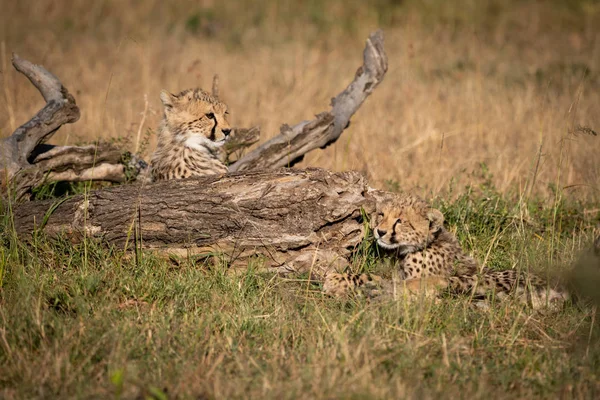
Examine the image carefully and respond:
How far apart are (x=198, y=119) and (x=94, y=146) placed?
0.79m

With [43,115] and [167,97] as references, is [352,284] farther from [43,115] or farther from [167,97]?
[43,115]

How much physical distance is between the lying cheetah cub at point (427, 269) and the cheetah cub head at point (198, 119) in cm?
153

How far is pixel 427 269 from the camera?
13.9ft

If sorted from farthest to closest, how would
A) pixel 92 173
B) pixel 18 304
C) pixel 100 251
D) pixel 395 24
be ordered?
pixel 395 24 < pixel 92 173 < pixel 100 251 < pixel 18 304

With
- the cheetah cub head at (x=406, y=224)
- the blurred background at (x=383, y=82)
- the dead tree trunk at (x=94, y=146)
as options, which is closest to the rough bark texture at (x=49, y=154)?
the dead tree trunk at (x=94, y=146)

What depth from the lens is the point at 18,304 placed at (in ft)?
11.6

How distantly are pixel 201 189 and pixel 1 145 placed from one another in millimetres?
1464

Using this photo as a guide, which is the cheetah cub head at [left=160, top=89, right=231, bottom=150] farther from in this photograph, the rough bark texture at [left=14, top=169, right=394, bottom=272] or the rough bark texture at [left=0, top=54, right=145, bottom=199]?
the rough bark texture at [left=14, top=169, right=394, bottom=272]

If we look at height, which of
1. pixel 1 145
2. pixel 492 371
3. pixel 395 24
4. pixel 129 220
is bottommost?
pixel 492 371

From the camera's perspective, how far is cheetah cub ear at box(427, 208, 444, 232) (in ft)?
13.9

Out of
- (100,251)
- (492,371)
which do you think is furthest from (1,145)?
(492,371)

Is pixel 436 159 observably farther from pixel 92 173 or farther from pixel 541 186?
pixel 92 173

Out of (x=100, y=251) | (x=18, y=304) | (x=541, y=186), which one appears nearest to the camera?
(x=18, y=304)

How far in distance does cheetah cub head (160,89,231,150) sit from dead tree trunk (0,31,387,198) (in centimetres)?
40
